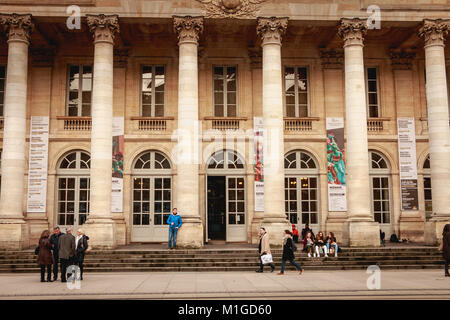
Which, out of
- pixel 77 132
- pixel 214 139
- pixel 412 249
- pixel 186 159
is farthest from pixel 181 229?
pixel 412 249

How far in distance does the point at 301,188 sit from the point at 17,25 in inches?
565

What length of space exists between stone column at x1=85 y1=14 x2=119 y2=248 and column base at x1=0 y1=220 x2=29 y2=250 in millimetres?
2644

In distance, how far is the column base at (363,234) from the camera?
19172mm

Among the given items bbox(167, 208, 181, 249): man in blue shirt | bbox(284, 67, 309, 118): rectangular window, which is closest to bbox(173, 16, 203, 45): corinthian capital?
bbox(284, 67, 309, 118): rectangular window

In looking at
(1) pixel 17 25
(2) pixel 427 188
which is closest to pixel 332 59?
(2) pixel 427 188

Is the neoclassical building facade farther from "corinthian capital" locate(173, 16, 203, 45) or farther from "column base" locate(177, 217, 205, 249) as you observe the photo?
"column base" locate(177, 217, 205, 249)

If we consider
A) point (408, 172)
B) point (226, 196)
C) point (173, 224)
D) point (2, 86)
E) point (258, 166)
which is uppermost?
point (2, 86)

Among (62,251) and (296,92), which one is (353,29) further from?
(62,251)

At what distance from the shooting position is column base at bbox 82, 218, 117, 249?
1866 cm

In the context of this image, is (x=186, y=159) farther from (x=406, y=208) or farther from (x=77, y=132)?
(x=406, y=208)

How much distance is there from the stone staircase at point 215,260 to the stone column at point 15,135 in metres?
1.34

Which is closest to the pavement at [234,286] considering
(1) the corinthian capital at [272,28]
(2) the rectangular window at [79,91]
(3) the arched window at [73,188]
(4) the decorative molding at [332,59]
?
(3) the arched window at [73,188]

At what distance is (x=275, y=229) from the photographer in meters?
19.1
